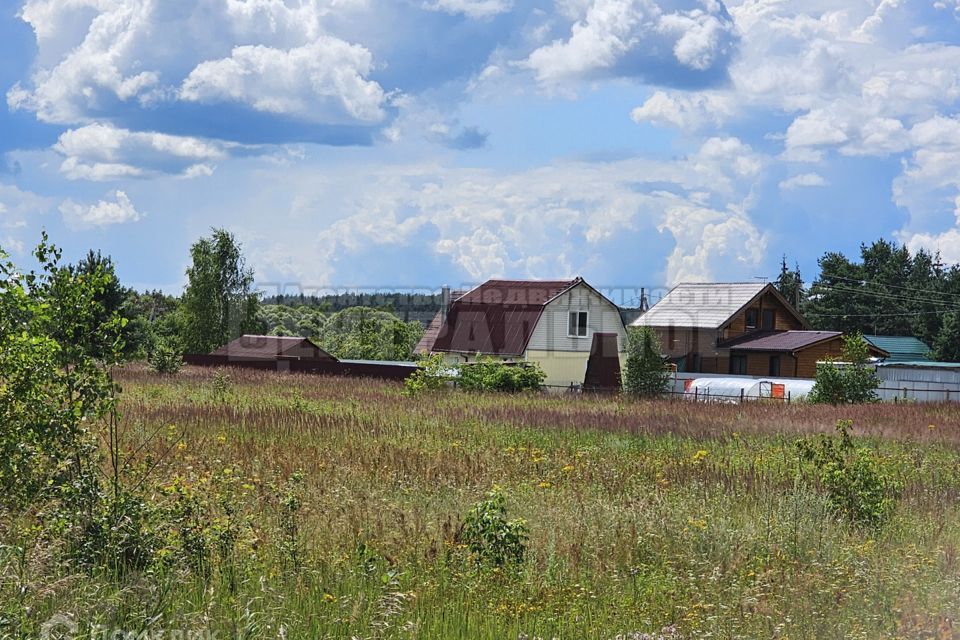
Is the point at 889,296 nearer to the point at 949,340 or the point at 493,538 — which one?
the point at 949,340

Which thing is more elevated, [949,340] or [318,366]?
[949,340]

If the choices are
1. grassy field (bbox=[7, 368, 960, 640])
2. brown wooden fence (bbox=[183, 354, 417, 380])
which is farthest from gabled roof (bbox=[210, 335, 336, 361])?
grassy field (bbox=[7, 368, 960, 640])

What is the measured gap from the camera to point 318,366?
41.8 m

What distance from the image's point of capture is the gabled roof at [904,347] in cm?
7106

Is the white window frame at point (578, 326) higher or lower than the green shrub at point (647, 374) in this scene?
higher

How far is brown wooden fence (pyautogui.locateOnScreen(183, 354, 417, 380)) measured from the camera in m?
38.4

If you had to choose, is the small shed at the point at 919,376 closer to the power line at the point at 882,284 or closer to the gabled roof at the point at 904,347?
the gabled roof at the point at 904,347

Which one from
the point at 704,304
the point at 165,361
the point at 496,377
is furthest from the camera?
the point at 704,304

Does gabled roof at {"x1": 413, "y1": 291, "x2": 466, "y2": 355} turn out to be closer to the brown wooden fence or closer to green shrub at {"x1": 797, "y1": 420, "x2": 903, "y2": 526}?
the brown wooden fence

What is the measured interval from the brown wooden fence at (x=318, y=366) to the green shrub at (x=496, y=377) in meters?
5.79

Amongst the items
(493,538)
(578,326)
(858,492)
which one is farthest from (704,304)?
(493,538)

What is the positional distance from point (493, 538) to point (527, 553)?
1.66 ft

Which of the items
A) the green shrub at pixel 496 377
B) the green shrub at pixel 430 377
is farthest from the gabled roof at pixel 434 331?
the green shrub at pixel 430 377

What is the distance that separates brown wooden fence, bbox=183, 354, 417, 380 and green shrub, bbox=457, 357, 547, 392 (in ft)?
19.0
